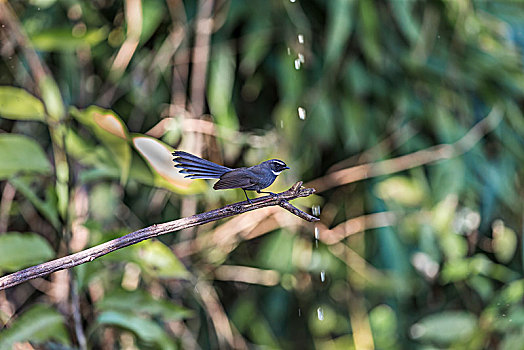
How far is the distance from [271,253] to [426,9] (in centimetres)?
54

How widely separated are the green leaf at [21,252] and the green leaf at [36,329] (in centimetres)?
6

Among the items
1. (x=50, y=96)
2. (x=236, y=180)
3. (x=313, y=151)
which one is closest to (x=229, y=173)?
(x=236, y=180)

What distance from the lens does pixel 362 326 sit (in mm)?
1178

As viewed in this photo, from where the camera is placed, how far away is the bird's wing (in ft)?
1.10

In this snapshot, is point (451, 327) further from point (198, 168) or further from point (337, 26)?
point (198, 168)

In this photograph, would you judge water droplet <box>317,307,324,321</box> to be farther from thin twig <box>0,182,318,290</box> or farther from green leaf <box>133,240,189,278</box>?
thin twig <box>0,182,318,290</box>

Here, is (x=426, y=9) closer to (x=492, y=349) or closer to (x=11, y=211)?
(x=492, y=349)

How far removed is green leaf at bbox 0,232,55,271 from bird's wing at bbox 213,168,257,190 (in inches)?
15.4

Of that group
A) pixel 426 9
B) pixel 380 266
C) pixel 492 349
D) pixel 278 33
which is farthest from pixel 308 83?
pixel 492 349

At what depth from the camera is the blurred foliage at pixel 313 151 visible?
3.37 ft

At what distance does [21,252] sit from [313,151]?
60 cm

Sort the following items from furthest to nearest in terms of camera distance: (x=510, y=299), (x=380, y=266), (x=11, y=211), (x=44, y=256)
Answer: (x=380, y=266) → (x=11, y=211) → (x=510, y=299) → (x=44, y=256)

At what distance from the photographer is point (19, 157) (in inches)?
25.0

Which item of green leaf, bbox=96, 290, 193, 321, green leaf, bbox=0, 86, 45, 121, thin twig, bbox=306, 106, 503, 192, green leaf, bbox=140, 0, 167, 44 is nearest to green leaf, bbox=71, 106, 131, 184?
green leaf, bbox=0, 86, 45, 121
